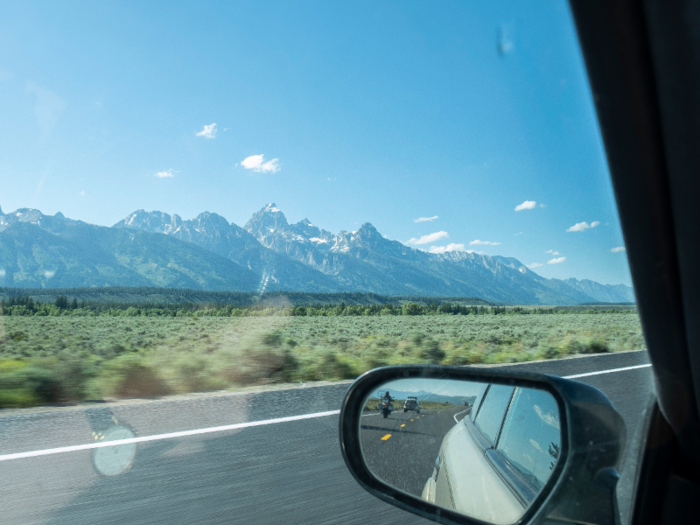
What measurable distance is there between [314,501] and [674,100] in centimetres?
301

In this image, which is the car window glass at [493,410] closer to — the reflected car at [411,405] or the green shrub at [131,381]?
the reflected car at [411,405]

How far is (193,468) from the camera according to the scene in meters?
3.60

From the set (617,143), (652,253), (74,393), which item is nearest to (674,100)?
(617,143)

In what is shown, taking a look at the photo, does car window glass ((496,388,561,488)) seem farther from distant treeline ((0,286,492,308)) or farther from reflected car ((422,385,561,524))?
distant treeline ((0,286,492,308))

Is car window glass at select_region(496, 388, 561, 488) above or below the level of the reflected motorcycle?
above

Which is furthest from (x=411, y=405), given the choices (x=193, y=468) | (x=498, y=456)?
(x=193, y=468)

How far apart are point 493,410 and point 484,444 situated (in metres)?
0.13

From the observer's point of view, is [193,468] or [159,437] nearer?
[193,468]

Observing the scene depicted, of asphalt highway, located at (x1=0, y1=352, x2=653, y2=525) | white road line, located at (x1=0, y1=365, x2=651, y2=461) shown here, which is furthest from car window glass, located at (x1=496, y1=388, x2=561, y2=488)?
white road line, located at (x1=0, y1=365, x2=651, y2=461)

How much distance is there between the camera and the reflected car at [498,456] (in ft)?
4.22

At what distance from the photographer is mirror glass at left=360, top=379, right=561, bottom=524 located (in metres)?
1.33

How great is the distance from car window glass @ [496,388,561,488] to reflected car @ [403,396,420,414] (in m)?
0.35

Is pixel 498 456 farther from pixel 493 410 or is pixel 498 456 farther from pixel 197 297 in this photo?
pixel 197 297

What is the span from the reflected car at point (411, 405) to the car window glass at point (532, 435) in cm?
35
